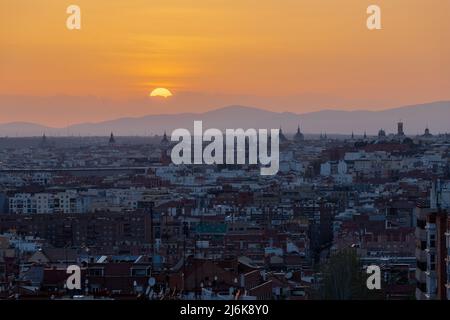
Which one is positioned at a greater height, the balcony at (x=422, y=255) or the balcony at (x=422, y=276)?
the balcony at (x=422, y=255)

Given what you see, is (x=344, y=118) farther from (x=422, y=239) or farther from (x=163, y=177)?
(x=422, y=239)

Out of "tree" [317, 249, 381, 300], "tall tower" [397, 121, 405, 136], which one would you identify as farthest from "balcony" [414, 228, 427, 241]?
"tall tower" [397, 121, 405, 136]

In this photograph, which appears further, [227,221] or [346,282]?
[227,221]

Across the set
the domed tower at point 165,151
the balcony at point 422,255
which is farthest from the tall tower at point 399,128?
the balcony at point 422,255

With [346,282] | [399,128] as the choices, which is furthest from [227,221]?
[399,128]

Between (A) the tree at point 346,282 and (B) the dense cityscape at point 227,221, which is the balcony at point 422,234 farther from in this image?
(A) the tree at point 346,282

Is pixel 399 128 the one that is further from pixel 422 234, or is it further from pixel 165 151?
pixel 422 234

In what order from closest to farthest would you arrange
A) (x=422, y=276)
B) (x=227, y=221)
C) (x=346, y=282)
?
(x=422, y=276)
(x=346, y=282)
(x=227, y=221)

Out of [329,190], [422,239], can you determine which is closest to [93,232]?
[329,190]
